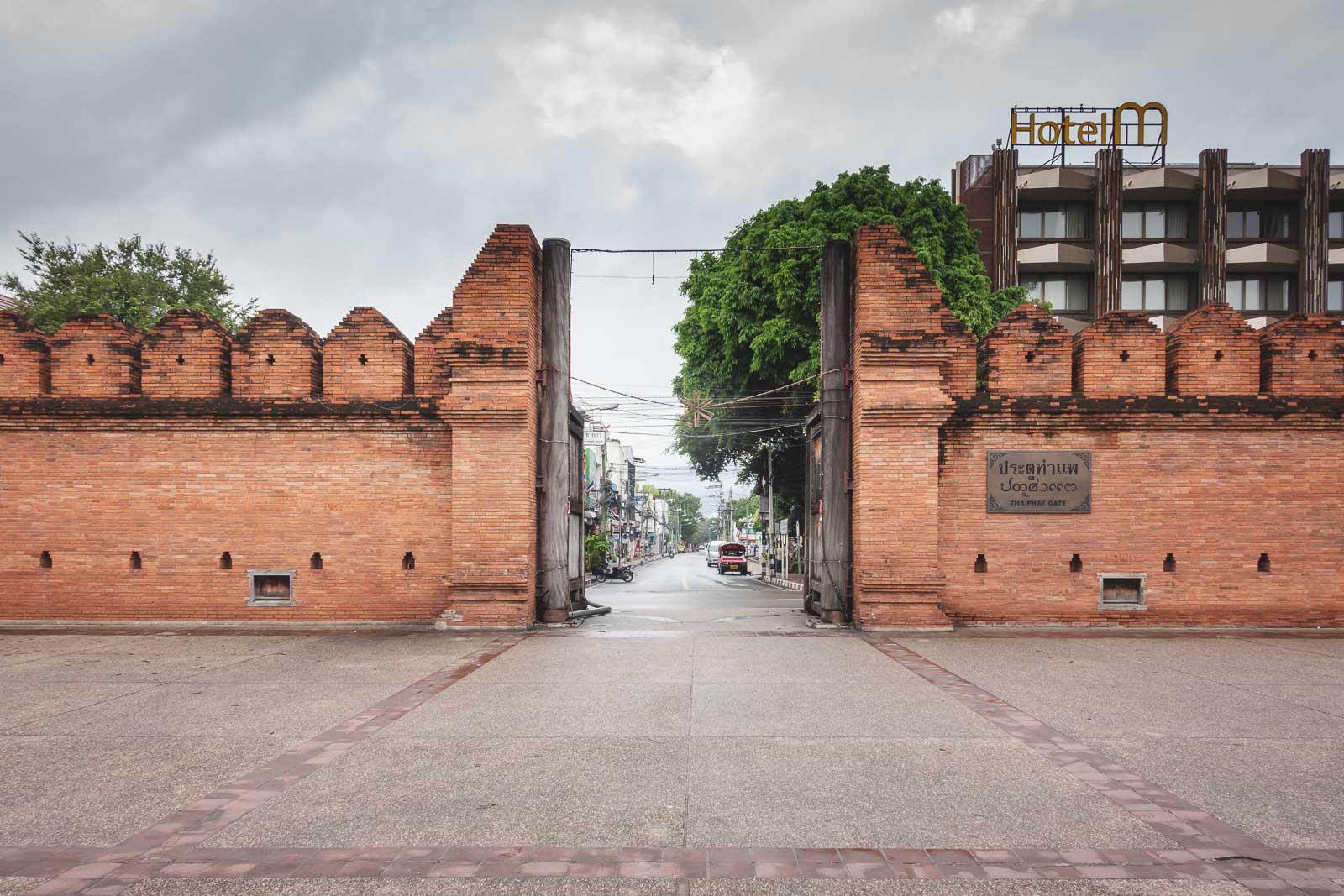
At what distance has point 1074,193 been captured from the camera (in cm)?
3234

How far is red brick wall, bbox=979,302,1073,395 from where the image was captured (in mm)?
10828

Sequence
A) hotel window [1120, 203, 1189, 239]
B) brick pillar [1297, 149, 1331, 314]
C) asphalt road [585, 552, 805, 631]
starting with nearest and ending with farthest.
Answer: asphalt road [585, 552, 805, 631]
brick pillar [1297, 149, 1331, 314]
hotel window [1120, 203, 1189, 239]

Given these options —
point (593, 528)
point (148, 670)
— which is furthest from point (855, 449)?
point (593, 528)

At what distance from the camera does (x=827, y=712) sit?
585 centimetres

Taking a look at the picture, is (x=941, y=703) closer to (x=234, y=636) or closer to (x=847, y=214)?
(x=234, y=636)

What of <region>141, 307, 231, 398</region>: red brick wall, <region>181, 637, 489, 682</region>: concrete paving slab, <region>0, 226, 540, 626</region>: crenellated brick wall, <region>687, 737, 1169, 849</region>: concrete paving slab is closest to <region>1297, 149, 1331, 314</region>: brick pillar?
<region>0, 226, 540, 626</region>: crenellated brick wall

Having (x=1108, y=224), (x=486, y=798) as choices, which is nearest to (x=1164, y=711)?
(x=486, y=798)

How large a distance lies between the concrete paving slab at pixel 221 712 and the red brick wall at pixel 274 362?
17.9 ft

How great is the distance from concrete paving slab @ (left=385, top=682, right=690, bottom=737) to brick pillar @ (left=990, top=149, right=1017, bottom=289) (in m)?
31.2

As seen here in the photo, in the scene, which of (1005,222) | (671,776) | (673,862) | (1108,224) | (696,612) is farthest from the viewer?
(1005,222)

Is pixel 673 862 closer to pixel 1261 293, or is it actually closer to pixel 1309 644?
pixel 1309 644

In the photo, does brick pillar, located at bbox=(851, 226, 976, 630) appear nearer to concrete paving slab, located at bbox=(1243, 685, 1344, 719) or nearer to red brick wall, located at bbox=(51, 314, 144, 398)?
concrete paving slab, located at bbox=(1243, 685, 1344, 719)

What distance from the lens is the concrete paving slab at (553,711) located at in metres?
5.28

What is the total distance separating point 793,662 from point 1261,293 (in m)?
36.9
